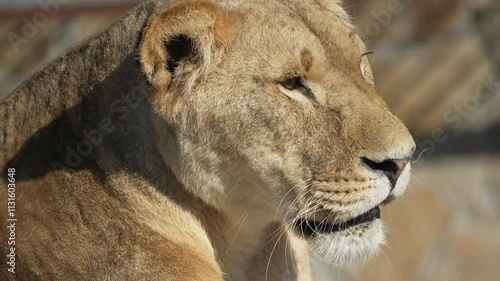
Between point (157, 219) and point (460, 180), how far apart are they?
11.4 ft

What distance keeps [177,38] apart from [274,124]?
391mm

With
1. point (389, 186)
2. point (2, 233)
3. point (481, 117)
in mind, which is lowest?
point (481, 117)

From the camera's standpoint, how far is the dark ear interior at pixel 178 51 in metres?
2.89

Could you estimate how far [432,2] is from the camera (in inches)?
234

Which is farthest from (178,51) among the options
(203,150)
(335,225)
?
(335,225)

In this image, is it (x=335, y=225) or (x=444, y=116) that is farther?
(x=444, y=116)

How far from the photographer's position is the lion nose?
2811 millimetres

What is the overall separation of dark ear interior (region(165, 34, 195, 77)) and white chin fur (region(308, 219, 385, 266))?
0.69 m

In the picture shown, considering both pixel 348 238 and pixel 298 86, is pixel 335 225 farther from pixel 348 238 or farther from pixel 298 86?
pixel 298 86

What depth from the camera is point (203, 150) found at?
2.92 meters

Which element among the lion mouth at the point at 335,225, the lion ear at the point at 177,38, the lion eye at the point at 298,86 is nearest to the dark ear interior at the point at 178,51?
the lion ear at the point at 177,38

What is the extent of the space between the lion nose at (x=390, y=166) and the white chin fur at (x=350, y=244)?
0.73 feet

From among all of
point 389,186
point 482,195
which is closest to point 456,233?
point 482,195

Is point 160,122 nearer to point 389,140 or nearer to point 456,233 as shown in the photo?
point 389,140
